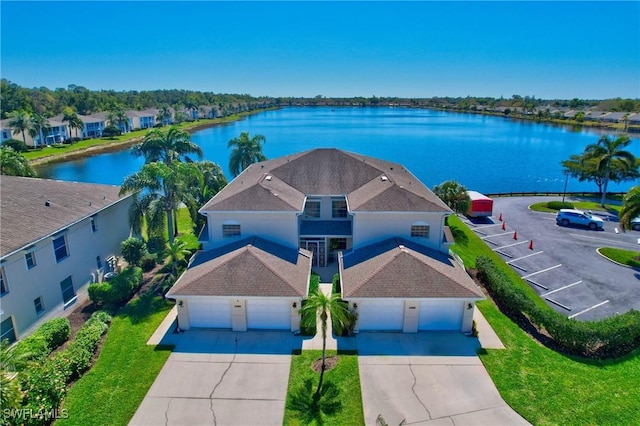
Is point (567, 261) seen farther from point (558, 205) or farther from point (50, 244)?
point (50, 244)

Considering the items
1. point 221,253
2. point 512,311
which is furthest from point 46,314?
point 512,311

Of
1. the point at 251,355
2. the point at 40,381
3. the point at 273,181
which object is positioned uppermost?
the point at 273,181

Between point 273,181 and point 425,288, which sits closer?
point 425,288

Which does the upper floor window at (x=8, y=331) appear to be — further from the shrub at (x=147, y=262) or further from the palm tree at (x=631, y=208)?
the palm tree at (x=631, y=208)

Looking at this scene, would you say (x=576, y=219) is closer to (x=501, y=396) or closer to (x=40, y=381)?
(x=501, y=396)

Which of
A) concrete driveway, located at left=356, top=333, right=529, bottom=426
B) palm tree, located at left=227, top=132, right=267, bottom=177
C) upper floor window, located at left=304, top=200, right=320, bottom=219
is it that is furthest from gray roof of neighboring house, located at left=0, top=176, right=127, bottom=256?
concrete driveway, located at left=356, top=333, right=529, bottom=426

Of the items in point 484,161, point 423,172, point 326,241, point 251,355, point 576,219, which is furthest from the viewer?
point 484,161

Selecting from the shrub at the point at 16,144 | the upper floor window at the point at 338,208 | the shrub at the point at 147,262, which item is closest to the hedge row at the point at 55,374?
the shrub at the point at 147,262
